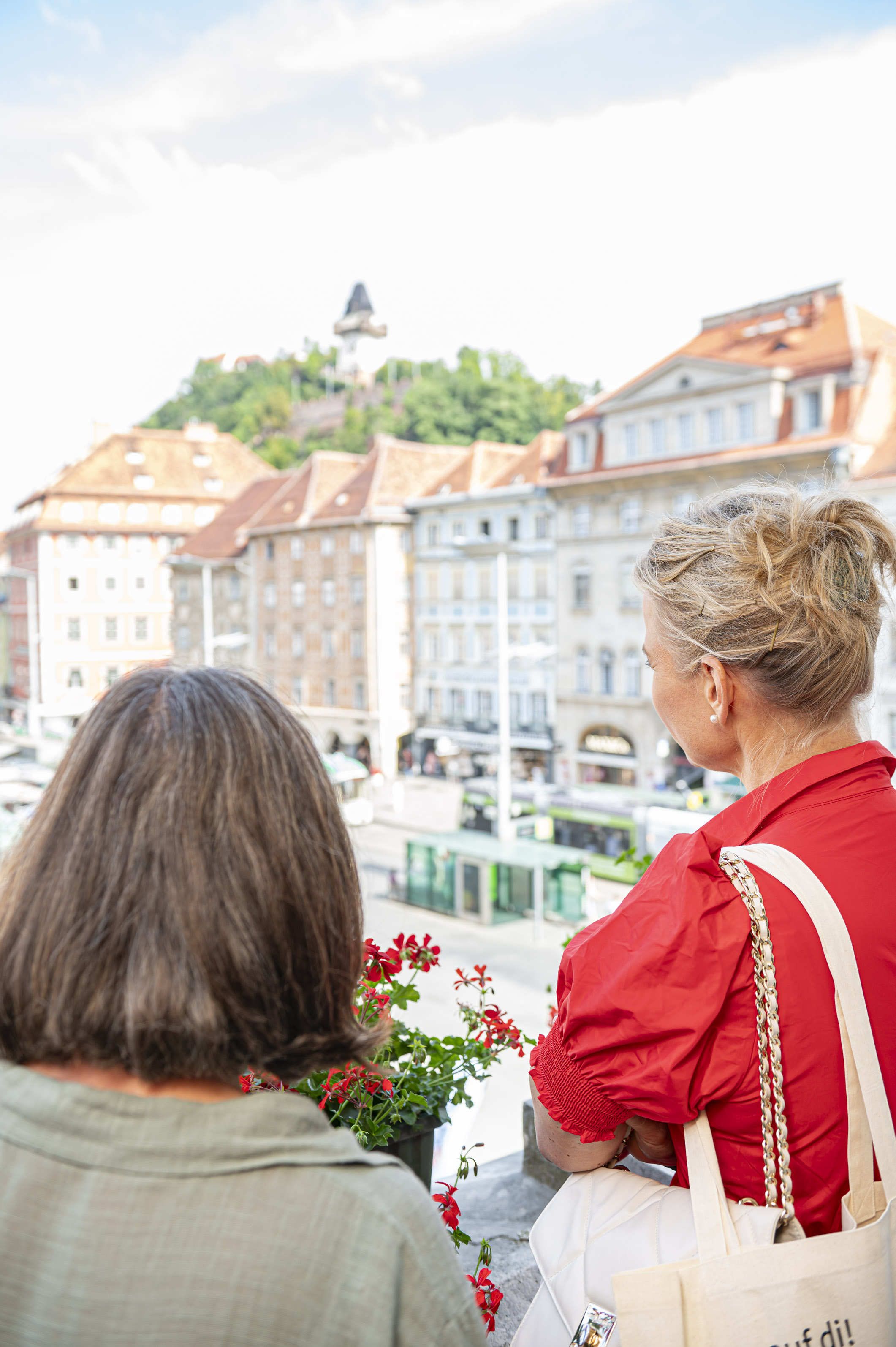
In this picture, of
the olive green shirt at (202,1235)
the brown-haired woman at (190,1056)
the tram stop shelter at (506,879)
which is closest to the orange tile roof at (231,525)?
the tram stop shelter at (506,879)

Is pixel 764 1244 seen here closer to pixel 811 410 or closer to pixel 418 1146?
pixel 418 1146

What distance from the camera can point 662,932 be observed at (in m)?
1.11

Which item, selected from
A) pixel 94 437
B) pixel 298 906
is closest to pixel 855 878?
pixel 298 906

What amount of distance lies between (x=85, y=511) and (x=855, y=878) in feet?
170

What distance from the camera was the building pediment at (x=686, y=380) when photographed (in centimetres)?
2475

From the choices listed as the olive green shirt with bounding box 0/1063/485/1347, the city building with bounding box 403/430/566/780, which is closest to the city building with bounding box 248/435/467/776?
the city building with bounding box 403/430/566/780

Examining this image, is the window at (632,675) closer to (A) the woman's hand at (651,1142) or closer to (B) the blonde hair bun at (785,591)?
(B) the blonde hair bun at (785,591)

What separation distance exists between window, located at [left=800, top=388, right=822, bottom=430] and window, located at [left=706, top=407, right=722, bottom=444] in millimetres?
2037

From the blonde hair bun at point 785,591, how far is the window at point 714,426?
1005 inches

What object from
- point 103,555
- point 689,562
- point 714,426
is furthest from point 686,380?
point 103,555

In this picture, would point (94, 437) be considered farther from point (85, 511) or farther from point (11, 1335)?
point (11, 1335)

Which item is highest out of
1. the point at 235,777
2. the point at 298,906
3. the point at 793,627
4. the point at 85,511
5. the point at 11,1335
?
the point at 85,511

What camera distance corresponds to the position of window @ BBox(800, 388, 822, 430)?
23.8 m

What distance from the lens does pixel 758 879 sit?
1.13 m
